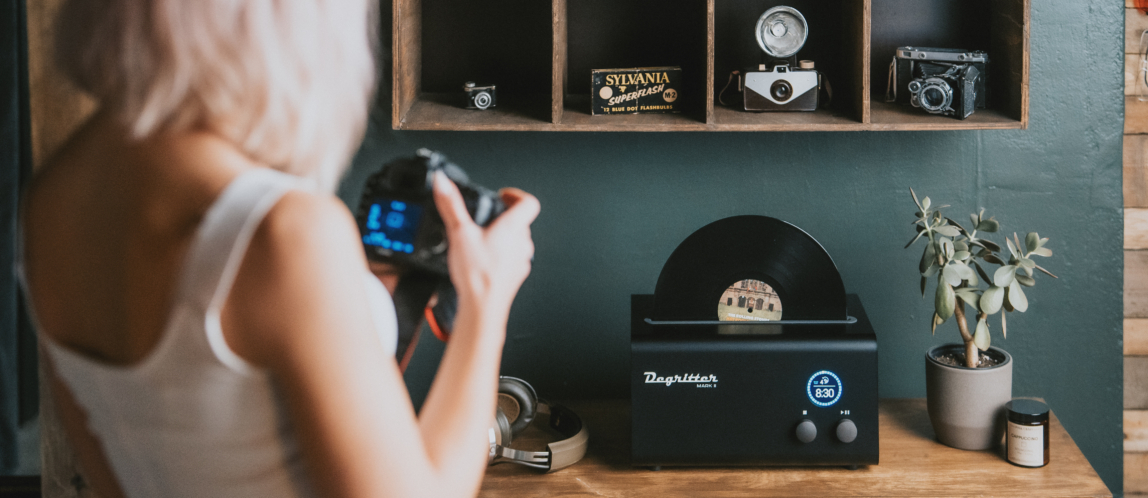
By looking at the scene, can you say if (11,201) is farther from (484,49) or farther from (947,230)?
(947,230)

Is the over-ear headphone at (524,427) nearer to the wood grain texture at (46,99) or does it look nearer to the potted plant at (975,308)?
the potted plant at (975,308)

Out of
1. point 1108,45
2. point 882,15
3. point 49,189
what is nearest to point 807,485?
point 882,15

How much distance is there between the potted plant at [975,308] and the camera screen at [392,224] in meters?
1.08

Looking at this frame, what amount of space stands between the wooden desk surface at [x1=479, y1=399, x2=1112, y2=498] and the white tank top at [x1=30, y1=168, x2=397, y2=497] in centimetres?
87

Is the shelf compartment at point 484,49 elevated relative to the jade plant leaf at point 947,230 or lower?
elevated

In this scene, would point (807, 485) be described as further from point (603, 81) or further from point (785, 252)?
point (603, 81)

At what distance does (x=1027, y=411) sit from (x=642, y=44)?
1086 mm

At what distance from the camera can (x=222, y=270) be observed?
1.95 feet

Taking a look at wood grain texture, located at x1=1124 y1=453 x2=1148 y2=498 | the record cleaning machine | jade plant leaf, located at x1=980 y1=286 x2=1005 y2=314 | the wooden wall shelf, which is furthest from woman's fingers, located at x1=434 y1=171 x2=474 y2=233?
wood grain texture, located at x1=1124 y1=453 x2=1148 y2=498

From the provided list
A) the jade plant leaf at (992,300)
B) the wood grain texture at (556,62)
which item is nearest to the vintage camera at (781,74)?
the wood grain texture at (556,62)

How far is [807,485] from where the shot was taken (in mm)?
1562

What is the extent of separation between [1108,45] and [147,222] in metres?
1.98

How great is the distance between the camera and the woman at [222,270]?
0.60m

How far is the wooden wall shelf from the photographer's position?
1762 millimetres
